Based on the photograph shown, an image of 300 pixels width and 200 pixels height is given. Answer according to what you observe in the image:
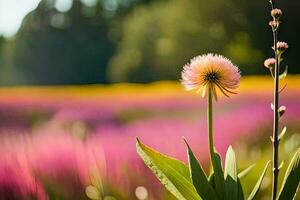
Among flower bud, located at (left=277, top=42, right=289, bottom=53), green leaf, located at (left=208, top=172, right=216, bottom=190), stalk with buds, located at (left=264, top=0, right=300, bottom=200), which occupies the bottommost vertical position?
green leaf, located at (left=208, top=172, right=216, bottom=190)

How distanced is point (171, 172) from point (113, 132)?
0.29 metres

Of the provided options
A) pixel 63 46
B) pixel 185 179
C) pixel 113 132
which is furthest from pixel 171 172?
pixel 63 46

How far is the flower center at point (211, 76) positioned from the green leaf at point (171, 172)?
116 millimetres

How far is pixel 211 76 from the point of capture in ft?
2.17

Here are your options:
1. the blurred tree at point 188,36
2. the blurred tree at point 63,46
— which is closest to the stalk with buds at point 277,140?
the blurred tree at point 188,36

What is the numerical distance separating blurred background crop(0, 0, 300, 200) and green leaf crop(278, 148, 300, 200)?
0.52ft

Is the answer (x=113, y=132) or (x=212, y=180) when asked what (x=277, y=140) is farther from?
(x=113, y=132)

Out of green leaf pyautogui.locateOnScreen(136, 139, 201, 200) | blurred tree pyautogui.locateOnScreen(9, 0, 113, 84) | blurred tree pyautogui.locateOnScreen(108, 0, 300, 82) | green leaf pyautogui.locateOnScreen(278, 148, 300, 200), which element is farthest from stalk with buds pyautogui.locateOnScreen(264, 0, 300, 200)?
blurred tree pyautogui.locateOnScreen(9, 0, 113, 84)

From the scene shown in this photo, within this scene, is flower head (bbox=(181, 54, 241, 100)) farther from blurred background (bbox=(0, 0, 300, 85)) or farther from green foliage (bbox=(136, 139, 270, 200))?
blurred background (bbox=(0, 0, 300, 85))

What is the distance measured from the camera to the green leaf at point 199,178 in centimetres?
67

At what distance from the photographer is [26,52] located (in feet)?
3.32

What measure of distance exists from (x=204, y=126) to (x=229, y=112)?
0.05 meters

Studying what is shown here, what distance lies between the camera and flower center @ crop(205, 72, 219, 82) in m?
0.66

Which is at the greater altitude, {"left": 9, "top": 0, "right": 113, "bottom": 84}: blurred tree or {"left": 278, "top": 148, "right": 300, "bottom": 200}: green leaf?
{"left": 9, "top": 0, "right": 113, "bottom": 84}: blurred tree
